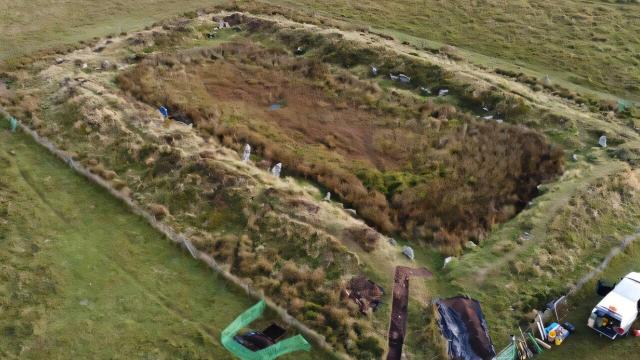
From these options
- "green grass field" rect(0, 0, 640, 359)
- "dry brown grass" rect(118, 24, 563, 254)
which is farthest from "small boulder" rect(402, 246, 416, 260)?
"dry brown grass" rect(118, 24, 563, 254)

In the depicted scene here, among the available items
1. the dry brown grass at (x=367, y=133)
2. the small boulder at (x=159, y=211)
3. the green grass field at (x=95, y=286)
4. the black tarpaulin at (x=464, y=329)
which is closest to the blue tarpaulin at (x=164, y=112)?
the dry brown grass at (x=367, y=133)

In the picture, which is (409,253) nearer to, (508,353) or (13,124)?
(508,353)

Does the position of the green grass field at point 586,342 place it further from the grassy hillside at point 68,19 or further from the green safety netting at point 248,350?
the grassy hillside at point 68,19

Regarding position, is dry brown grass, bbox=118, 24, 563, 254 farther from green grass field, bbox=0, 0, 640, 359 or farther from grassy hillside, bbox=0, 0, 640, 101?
grassy hillside, bbox=0, 0, 640, 101

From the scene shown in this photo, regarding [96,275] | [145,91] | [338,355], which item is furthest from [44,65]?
[338,355]

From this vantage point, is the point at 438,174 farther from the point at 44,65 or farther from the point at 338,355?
the point at 44,65
